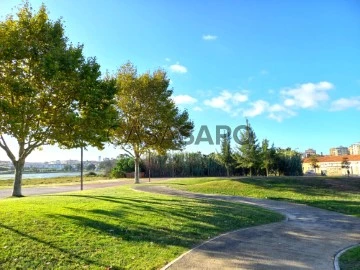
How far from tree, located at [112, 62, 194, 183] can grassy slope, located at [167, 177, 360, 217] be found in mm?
9141

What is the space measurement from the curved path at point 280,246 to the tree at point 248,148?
2230 cm

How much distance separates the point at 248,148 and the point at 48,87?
22985 mm

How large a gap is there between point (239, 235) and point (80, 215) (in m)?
5.04

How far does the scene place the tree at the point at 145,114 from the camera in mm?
29422

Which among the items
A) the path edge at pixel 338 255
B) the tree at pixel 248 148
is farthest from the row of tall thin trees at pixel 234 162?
the path edge at pixel 338 255

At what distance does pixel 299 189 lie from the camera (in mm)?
22469

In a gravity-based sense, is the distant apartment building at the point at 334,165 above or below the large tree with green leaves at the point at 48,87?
below

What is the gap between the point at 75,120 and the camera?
1627 centimetres

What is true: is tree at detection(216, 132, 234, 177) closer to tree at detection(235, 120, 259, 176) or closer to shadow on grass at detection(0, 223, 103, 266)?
tree at detection(235, 120, 259, 176)

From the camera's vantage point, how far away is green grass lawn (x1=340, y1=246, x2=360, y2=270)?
6736 millimetres

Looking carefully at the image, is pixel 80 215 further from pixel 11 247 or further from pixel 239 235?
pixel 239 235

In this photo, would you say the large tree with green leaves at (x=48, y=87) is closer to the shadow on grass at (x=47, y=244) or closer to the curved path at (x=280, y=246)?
the shadow on grass at (x=47, y=244)

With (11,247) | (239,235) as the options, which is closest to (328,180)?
(239,235)

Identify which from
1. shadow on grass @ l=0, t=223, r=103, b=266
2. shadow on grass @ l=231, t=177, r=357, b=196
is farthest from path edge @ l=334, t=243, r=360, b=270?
shadow on grass @ l=231, t=177, r=357, b=196
